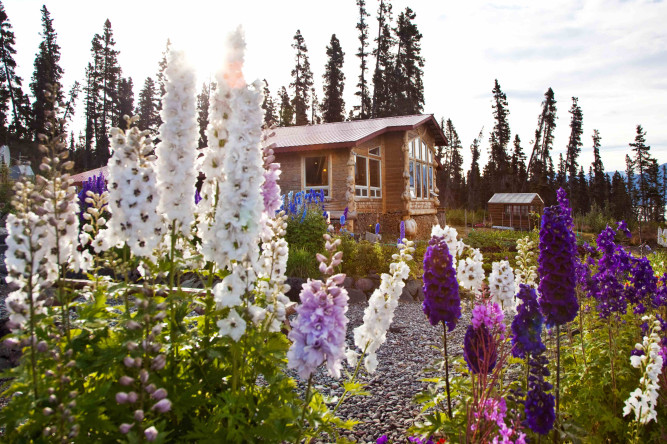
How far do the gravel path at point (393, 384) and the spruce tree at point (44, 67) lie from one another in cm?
4853

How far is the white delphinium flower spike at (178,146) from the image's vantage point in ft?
6.85

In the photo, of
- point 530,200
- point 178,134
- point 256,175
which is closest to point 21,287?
point 178,134

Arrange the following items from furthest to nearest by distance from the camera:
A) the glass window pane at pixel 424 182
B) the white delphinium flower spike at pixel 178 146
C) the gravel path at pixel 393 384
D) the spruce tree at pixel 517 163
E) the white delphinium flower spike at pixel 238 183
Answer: the spruce tree at pixel 517 163, the glass window pane at pixel 424 182, the gravel path at pixel 393 384, the white delphinium flower spike at pixel 178 146, the white delphinium flower spike at pixel 238 183

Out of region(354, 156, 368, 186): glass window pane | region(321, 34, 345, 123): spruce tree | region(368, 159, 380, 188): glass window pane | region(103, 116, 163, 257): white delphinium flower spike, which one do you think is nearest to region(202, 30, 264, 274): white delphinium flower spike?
region(103, 116, 163, 257): white delphinium flower spike

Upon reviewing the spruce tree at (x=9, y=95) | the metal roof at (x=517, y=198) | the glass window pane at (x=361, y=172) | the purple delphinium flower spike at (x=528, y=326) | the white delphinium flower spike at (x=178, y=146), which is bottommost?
the purple delphinium flower spike at (x=528, y=326)

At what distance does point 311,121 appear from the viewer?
5050 cm

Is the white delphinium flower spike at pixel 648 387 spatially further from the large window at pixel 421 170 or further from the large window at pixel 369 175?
the large window at pixel 421 170

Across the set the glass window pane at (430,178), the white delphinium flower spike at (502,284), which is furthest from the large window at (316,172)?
the white delphinium flower spike at (502,284)

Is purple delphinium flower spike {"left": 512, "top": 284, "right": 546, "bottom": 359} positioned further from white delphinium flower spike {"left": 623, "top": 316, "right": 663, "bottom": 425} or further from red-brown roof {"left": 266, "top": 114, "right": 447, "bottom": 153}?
red-brown roof {"left": 266, "top": 114, "right": 447, "bottom": 153}

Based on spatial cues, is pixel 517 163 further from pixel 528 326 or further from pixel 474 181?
pixel 528 326

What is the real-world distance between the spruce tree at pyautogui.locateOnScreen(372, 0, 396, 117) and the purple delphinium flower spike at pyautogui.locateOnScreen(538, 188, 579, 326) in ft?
128

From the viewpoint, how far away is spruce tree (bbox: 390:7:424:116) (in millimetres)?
40719

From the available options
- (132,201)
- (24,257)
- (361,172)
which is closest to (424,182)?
(361,172)

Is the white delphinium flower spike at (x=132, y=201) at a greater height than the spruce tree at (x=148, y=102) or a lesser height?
lesser
